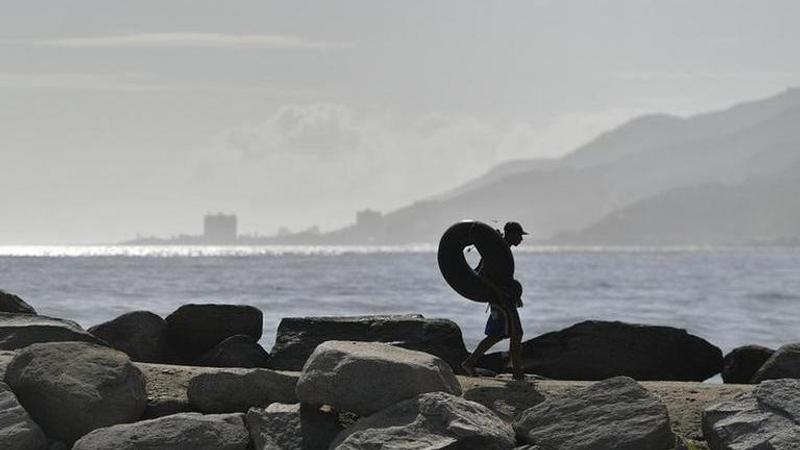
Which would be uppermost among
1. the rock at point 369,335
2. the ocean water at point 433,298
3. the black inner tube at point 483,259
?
the black inner tube at point 483,259

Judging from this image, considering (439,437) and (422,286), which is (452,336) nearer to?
(439,437)

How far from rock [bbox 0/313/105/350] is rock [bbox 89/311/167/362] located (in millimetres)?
971

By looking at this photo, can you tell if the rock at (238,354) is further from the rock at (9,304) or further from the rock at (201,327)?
the rock at (9,304)

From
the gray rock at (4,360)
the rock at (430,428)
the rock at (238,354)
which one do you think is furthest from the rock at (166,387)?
the rock at (430,428)

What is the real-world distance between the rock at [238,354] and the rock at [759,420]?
19.5 feet

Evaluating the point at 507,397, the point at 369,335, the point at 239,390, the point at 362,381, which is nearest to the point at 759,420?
the point at 507,397

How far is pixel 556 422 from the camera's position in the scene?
14.0 m

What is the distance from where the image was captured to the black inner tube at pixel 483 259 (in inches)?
677

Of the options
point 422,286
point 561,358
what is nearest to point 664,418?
point 561,358

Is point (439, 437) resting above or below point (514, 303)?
below

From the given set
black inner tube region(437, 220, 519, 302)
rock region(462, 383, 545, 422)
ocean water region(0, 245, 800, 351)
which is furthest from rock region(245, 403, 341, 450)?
ocean water region(0, 245, 800, 351)

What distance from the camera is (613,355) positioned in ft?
61.8

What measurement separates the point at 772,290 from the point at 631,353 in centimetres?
Result: 8004

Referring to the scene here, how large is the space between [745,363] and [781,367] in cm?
193
